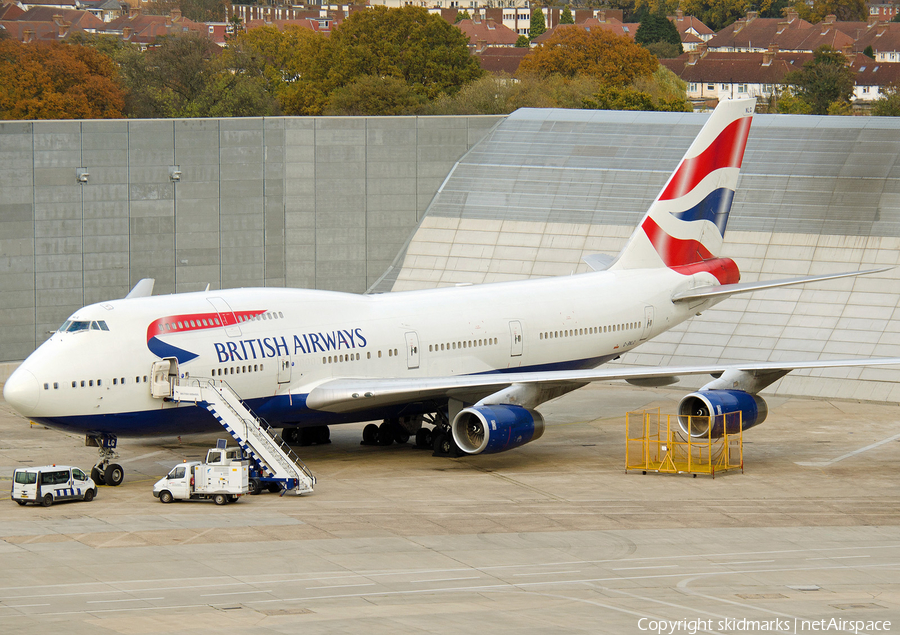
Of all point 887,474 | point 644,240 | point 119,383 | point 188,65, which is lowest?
point 887,474

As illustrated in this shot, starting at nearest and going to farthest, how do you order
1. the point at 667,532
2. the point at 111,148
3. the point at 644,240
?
1. the point at 667,532
2. the point at 644,240
3. the point at 111,148

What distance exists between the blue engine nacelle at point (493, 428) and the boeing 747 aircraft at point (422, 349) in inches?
2.0

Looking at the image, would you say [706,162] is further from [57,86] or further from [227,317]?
[57,86]

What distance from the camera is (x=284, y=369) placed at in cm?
4000

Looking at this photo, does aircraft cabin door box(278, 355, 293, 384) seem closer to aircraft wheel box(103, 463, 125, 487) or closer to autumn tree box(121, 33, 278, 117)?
aircraft wheel box(103, 463, 125, 487)

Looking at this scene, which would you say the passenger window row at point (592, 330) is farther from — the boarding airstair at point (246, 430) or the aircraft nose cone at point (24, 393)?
the aircraft nose cone at point (24, 393)

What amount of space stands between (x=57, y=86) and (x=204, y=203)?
176 feet

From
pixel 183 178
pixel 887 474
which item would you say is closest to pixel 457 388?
pixel 887 474

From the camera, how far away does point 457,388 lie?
4088 cm

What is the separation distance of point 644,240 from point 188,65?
90.6 meters

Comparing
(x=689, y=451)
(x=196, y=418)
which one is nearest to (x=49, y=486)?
(x=196, y=418)

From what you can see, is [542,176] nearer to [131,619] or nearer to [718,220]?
[718,220]

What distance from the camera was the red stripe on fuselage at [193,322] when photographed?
38.1 meters

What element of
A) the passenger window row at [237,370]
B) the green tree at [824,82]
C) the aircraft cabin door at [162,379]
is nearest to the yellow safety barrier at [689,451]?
the passenger window row at [237,370]
